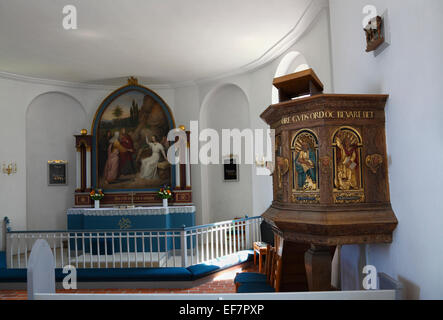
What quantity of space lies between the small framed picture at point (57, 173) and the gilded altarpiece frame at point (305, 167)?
8.49 m

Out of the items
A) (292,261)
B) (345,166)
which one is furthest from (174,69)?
(345,166)

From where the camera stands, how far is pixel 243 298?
7.42ft

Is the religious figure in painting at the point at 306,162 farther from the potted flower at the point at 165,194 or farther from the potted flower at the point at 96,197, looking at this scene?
the potted flower at the point at 96,197

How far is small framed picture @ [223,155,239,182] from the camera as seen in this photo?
9787 millimetres

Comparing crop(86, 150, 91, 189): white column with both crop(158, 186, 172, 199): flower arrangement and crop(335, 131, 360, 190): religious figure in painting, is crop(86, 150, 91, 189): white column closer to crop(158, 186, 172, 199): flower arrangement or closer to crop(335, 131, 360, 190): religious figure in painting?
crop(158, 186, 172, 199): flower arrangement

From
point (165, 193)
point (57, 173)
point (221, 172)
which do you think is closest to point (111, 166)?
point (57, 173)

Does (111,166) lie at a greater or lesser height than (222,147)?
lesser

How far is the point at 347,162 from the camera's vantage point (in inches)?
116

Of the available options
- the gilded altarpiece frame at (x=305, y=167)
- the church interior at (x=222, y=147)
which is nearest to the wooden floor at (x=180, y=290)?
the church interior at (x=222, y=147)

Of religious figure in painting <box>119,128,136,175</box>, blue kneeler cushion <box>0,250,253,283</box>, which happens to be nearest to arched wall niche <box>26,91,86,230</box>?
religious figure in painting <box>119,128,136,175</box>

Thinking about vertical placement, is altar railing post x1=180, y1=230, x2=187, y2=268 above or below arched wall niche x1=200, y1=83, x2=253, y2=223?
below

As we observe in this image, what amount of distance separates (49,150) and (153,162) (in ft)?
9.37

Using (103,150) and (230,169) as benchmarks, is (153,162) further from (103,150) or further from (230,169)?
(230,169)
